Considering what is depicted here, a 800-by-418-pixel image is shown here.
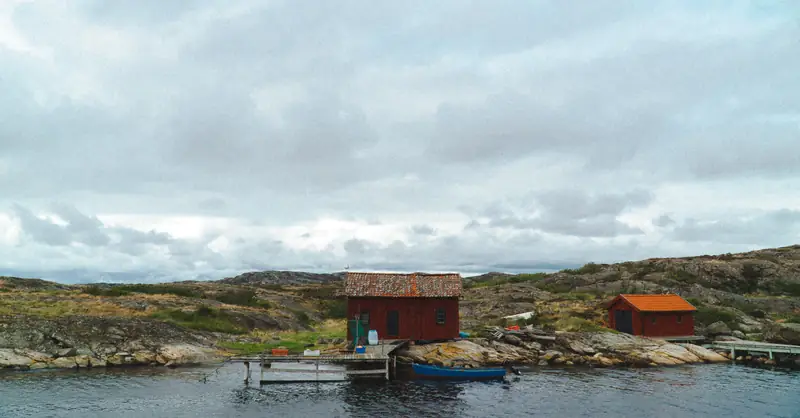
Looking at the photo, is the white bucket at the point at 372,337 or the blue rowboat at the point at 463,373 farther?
the white bucket at the point at 372,337

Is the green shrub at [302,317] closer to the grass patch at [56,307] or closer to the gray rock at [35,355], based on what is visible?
the grass patch at [56,307]

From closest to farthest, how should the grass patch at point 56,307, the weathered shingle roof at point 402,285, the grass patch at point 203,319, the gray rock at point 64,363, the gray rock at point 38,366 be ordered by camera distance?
the gray rock at point 38,366
the gray rock at point 64,363
the weathered shingle roof at point 402,285
the grass patch at point 56,307
the grass patch at point 203,319

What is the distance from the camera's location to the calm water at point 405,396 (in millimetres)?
32375

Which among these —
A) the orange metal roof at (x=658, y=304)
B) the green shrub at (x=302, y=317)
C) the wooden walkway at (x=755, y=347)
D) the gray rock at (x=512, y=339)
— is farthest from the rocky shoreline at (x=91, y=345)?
the wooden walkway at (x=755, y=347)

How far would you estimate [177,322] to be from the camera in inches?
2330

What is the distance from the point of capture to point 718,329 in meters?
60.0

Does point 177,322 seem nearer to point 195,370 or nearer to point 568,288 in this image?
point 195,370

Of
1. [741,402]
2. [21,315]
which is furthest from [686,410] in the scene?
[21,315]

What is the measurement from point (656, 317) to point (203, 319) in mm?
54329

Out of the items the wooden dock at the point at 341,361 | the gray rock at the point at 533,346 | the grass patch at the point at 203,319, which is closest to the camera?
the wooden dock at the point at 341,361

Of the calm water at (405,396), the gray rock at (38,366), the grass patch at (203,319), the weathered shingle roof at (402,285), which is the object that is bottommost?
the calm water at (405,396)

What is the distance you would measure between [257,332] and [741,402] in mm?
51493

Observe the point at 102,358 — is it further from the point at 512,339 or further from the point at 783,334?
the point at 783,334

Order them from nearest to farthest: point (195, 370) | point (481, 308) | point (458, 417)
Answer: point (458, 417) → point (195, 370) → point (481, 308)
